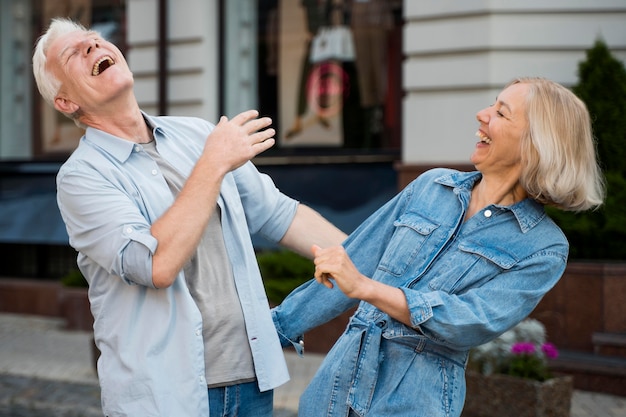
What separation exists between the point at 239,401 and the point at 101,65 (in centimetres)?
110

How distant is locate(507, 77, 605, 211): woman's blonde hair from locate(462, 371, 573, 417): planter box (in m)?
3.75

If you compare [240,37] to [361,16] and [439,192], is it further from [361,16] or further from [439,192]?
[439,192]

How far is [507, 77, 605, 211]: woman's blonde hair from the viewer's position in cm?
288

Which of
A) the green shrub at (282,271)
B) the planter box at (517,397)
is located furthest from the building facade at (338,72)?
the planter box at (517,397)

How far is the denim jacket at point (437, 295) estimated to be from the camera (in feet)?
9.32

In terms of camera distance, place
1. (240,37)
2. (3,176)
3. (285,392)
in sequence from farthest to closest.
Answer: (3,176) < (240,37) < (285,392)

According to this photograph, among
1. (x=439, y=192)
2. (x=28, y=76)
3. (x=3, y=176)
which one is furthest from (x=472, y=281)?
(x=28, y=76)

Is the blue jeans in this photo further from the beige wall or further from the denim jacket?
the beige wall

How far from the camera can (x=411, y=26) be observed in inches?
380

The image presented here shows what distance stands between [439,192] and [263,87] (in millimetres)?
8632

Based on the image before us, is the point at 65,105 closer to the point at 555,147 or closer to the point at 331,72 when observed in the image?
the point at 555,147

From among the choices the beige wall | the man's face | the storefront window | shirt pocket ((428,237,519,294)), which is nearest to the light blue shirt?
the man's face

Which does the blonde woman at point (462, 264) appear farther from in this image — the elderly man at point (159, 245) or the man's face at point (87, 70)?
the man's face at point (87, 70)

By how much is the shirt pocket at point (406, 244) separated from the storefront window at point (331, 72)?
7456 millimetres
